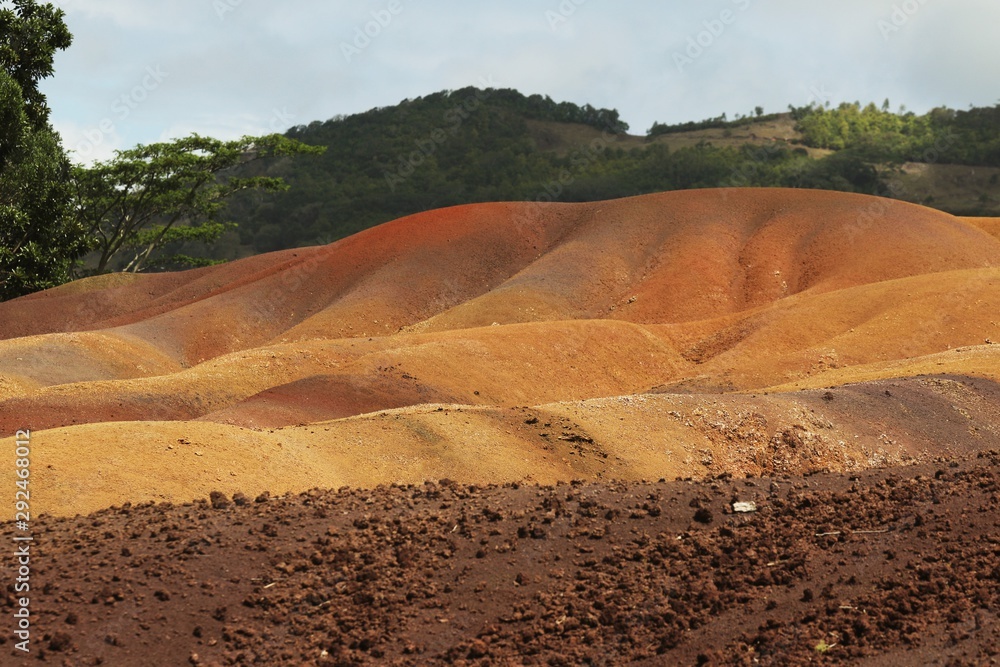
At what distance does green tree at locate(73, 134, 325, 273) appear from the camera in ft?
146

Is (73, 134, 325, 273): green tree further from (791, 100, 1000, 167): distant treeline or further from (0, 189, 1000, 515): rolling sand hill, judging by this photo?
(791, 100, 1000, 167): distant treeline

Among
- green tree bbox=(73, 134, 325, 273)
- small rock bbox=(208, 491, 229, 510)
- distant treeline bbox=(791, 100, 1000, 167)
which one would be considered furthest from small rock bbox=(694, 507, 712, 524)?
distant treeline bbox=(791, 100, 1000, 167)

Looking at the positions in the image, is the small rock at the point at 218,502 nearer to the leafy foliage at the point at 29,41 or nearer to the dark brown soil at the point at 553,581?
the dark brown soil at the point at 553,581

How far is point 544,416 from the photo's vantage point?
46.0 ft

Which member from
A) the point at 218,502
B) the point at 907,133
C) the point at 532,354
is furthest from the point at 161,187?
the point at 907,133

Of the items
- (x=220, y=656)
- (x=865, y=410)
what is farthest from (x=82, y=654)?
(x=865, y=410)

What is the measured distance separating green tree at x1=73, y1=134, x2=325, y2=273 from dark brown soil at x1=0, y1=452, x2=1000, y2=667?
124ft

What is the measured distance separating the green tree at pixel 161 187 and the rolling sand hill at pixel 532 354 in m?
7.16

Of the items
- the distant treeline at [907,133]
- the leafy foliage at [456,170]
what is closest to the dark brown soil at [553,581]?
the leafy foliage at [456,170]

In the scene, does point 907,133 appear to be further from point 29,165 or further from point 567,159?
point 29,165

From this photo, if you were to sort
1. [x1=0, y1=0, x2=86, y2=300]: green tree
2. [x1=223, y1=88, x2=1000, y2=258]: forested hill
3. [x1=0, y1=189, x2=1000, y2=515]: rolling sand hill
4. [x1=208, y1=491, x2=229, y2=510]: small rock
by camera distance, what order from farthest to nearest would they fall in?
[x1=223, y1=88, x2=1000, y2=258]: forested hill
[x1=0, y1=0, x2=86, y2=300]: green tree
[x1=0, y1=189, x2=1000, y2=515]: rolling sand hill
[x1=208, y1=491, x2=229, y2=510]: small rock

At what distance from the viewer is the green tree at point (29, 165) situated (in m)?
30.0

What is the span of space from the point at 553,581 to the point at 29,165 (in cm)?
2882

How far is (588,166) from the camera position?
71062 mm
